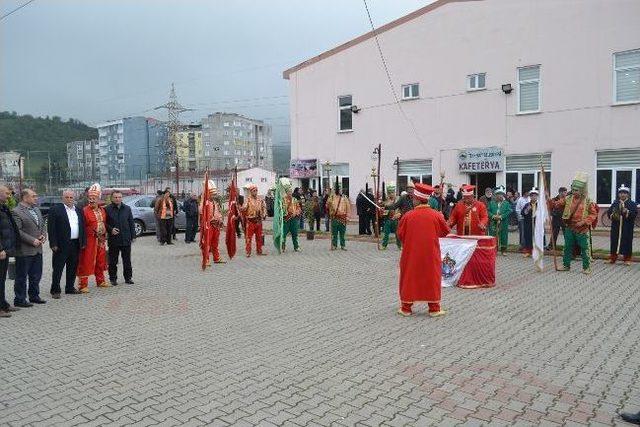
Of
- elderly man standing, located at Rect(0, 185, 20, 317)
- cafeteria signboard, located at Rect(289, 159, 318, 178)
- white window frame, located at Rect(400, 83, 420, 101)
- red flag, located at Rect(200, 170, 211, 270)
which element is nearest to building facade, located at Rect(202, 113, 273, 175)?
cafeteria signboard, located at Rect(289, 159, 318, 178)

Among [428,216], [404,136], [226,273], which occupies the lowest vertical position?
[226,273]

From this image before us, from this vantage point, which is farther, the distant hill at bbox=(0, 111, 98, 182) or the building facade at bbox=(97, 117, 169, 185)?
the building facade at bbox=(97, 117, 169, 185)

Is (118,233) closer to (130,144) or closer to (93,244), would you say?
(93,244)

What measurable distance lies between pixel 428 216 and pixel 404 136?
18.5 meters

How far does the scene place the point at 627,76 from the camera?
64.6 feet

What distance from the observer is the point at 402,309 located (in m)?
7.73

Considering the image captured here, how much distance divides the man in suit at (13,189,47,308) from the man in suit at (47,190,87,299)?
0.44 meters

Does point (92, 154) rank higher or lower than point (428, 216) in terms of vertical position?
higher

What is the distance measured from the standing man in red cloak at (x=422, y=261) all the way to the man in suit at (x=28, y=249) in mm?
5774

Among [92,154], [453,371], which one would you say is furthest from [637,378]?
[92,154]

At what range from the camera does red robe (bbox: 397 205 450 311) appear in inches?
295

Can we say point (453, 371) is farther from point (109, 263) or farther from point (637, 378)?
point (109, 263)

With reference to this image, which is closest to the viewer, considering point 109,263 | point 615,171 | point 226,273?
point 109,263

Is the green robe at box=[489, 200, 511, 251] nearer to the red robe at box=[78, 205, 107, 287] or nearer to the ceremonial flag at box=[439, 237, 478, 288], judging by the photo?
the ceremonial flag at box=[439, 237, 478, 288]
